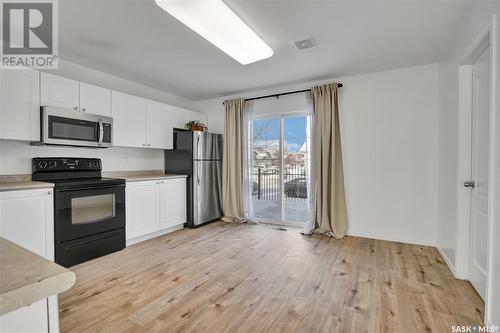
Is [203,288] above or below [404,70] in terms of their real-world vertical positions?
below

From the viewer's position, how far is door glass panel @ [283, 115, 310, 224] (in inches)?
162

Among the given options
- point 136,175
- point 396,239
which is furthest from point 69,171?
point 396,239

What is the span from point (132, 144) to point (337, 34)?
123 inches

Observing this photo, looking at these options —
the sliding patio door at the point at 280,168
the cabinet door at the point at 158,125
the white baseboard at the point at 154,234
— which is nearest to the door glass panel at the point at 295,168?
the sliding patio door at the point at 280,168

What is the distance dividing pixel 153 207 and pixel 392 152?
368 centimetres

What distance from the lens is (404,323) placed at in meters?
1.70

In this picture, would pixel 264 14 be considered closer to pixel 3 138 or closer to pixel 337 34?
pixel 337 34

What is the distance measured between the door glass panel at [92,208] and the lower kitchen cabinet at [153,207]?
25 cm

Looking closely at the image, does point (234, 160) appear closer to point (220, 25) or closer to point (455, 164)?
point (220, 25)

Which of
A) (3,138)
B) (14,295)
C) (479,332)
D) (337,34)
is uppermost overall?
(337,34)

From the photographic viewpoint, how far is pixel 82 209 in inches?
108

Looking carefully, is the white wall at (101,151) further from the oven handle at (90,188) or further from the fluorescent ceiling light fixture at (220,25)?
the fluorescent ceiling light fixture at (220,25)

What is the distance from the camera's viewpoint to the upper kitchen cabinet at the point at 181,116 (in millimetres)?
4289

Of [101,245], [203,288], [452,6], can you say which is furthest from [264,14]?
[101,245]
